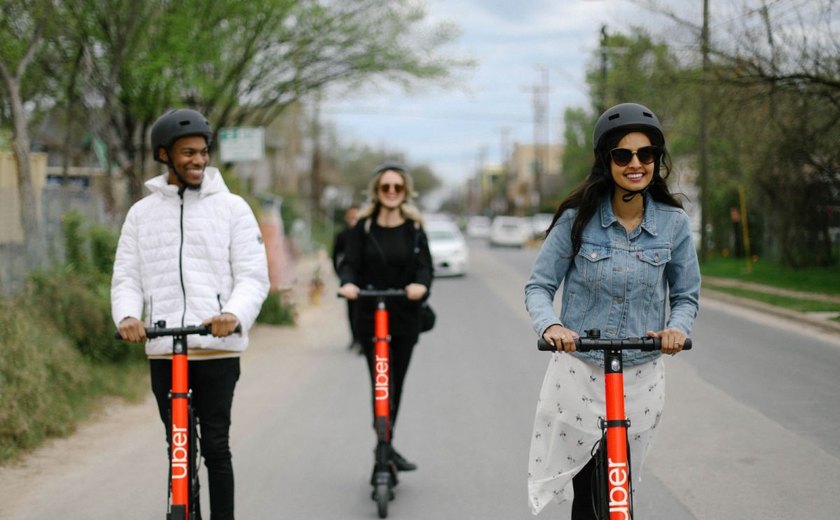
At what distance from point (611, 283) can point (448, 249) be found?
24.4 meters

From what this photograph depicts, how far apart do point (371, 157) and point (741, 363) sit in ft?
290

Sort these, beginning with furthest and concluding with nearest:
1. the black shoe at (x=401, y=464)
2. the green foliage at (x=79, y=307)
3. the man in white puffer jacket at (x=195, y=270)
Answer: the green foliage at (x=79, y=307) → the black shoe at (x=401, y=464) → the man in white puffer jacket at (x=195, y=270)

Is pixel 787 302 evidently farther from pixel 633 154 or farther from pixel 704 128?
pixel 633 154

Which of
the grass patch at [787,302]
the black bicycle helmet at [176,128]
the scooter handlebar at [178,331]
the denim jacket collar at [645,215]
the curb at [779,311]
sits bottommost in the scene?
the curb at [779,311]

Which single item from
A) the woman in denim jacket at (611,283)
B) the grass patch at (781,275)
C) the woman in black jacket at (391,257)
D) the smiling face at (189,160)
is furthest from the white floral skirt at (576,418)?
the grass patch at (781,275)

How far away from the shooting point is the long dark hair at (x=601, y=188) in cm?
354

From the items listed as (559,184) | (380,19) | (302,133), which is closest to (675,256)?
(380,19)

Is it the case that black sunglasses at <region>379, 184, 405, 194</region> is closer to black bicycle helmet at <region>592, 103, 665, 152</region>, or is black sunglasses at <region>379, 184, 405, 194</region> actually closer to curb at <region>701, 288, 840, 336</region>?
black bicycle helmet at <region>592, 103, 665, 152</region>

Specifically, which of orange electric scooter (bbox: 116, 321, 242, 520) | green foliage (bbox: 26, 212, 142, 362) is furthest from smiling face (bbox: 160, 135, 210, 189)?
green foliage (bbox: 26, 212, 142, 362)

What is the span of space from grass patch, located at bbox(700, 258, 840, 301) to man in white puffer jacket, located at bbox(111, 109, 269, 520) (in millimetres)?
15085

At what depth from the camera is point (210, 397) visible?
4.15 meters

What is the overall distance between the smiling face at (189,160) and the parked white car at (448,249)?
22.8 m

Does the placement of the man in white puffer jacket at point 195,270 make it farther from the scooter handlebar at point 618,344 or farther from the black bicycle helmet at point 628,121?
Result: the black bicycle helmet at point 628,121

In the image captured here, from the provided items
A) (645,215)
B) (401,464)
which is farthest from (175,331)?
(401,464)
